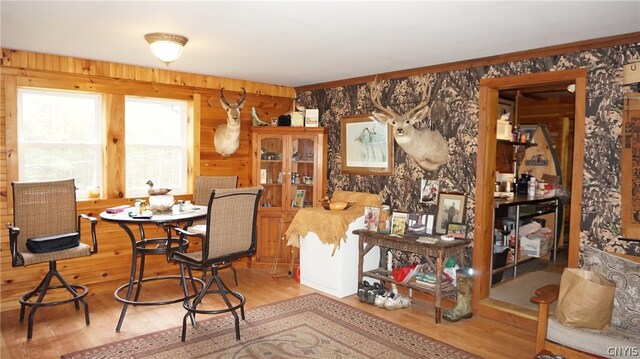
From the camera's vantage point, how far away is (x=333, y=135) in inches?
216

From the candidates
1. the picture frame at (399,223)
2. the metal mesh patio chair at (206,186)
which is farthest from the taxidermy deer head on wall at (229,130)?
the picture frame at (399,223)

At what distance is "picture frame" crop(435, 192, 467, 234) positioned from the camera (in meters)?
4.11

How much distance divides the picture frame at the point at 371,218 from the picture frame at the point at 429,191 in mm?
474

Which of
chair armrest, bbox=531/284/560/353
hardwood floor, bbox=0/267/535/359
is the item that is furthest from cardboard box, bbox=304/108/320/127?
chair armrest, bbox=531/284/560/353

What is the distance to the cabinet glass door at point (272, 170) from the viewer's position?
17.9 feet

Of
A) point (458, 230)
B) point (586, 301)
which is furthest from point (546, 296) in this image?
point (458, 230)

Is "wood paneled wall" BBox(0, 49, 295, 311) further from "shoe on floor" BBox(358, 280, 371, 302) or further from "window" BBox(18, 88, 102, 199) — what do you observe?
"shoe on floor" BBox(358, 280, 371, 302)

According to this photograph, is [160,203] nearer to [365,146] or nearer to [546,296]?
[365,146]

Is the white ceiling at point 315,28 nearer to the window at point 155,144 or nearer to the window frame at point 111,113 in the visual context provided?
the window frame at point 111,113

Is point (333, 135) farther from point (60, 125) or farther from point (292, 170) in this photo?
point (60, 125)

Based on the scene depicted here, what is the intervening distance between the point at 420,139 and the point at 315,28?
5.59 feet

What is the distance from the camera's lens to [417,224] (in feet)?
14.3

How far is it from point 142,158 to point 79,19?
82.9 inches

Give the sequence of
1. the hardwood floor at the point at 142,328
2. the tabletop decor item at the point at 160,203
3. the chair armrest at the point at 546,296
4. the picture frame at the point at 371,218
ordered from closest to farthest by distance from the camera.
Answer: the chair armrest at the point at 546,296, the hardwood floor at the point at 142,328, the tabletop decor item at the point at 160,203, the picture frame at the point at 371,218
